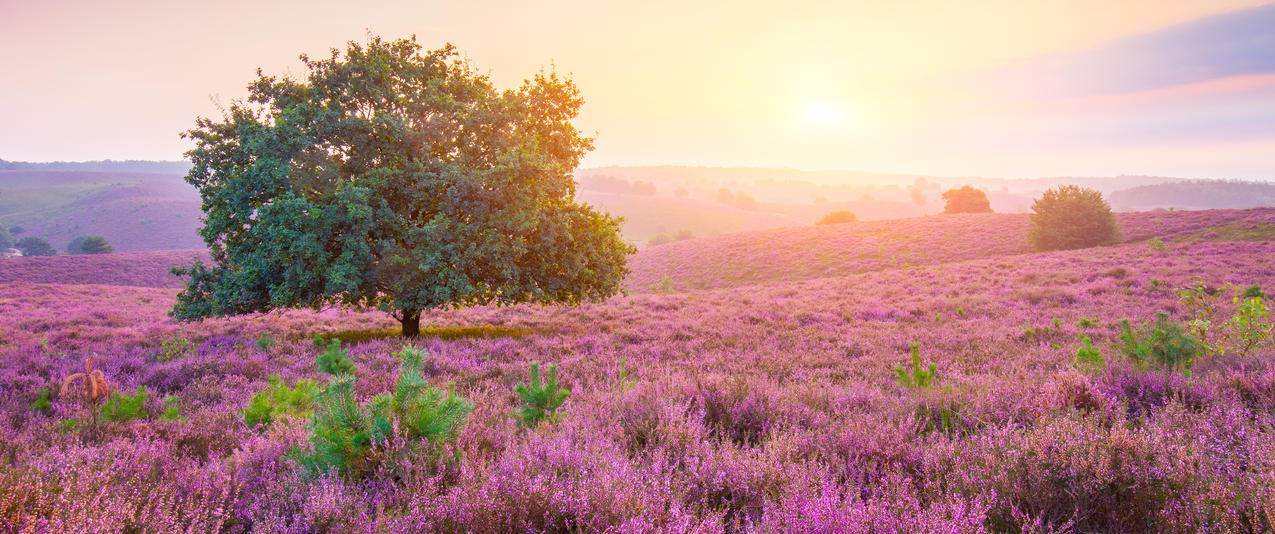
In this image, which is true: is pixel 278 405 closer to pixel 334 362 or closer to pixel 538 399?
pixel 538 399

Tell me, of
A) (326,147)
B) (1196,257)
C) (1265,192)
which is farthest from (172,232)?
(1265,192)

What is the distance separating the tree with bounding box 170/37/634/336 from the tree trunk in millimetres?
79

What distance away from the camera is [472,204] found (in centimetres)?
1338

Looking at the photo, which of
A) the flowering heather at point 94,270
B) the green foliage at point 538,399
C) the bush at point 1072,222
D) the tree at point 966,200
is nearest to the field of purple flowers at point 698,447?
the green foliage at point 538,399

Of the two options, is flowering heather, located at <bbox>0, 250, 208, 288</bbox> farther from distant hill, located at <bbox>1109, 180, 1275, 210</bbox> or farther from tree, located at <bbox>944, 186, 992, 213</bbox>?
distant hill, located at <bbox>1109, 180, 1275, 210</bbox>

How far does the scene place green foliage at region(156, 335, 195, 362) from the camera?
10.1m

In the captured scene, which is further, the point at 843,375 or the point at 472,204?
the point at 472,204

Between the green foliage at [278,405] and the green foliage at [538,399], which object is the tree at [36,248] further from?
the green foliage at [538,399]

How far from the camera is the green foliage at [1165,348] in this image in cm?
597

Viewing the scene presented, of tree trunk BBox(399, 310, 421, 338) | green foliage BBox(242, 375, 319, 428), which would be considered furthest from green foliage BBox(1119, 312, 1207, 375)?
tree trunk BBox(399, 310, 421, 338)

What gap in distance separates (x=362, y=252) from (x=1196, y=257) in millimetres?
33486

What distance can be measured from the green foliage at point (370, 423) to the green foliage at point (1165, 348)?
734 centimetres

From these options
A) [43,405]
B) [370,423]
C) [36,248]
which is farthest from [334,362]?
[36,248]

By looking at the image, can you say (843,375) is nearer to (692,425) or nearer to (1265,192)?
(692,425)
